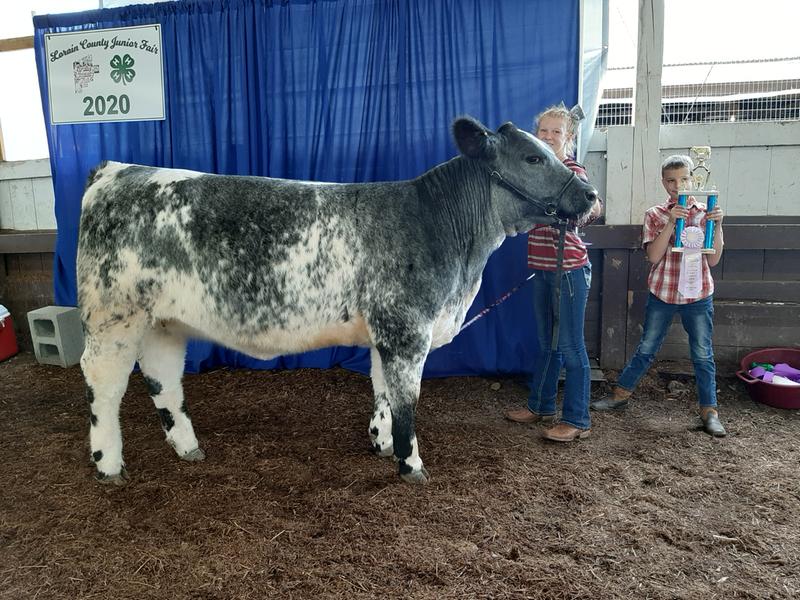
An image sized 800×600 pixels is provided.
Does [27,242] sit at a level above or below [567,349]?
above

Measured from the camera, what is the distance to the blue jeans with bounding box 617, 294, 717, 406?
3.41 m

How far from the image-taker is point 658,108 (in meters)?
4.12

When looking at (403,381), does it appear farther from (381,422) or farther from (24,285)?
(24,285)

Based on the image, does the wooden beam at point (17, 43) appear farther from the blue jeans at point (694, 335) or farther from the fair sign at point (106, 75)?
the blue jeans at point (694, 335)

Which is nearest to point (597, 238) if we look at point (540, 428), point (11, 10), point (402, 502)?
point (540, 428)

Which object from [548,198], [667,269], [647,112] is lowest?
[667,269]

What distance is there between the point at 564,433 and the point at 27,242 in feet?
15.7

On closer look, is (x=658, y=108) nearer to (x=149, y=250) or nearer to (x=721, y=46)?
(x=721, y=46)

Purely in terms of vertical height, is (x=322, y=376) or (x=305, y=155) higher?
(x=305, y=155)

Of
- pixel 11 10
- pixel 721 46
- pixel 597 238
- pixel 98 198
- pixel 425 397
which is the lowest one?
pixel 425 397

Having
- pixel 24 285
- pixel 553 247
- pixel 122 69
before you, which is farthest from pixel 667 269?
pixel 24 285

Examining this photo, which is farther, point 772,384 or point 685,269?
point 772,384

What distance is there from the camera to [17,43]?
5207 mm

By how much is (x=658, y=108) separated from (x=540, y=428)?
7.83 feet
